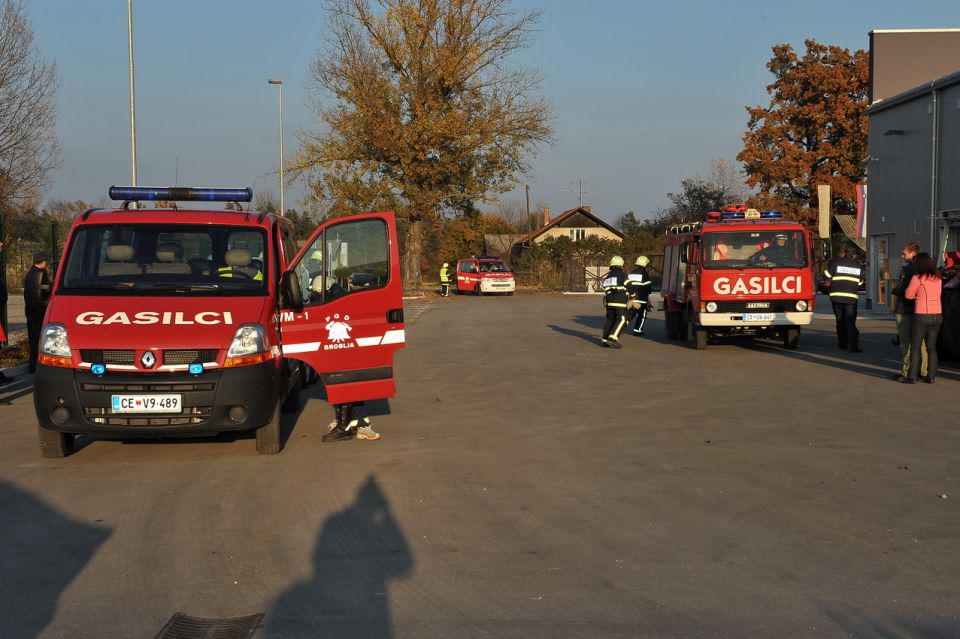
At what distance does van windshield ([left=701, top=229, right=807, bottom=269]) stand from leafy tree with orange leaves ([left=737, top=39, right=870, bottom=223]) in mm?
36028

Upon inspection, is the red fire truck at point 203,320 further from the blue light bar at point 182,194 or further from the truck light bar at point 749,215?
the truck light bar at point 749,215

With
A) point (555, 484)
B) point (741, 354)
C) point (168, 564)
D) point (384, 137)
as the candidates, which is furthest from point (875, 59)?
point (168, 564)

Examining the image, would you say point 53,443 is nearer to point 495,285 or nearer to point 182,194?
point 182,194

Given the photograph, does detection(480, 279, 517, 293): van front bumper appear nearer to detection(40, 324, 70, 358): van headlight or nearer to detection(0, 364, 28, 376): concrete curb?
detection(0, 364, 28, 376): concrete curb

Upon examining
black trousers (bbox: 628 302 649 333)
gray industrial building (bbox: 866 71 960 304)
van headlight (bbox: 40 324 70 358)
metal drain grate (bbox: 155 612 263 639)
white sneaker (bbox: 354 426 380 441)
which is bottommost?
metal drain grate (bbox: 155 612 263 639)

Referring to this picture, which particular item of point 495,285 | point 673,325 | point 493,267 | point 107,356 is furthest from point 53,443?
point 493,267

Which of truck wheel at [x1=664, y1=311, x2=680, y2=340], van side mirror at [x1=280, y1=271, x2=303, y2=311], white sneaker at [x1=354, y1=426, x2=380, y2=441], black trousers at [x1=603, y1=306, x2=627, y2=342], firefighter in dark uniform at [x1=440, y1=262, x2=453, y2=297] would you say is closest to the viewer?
van side mirror at [x1=280, y1=271, x2=303, y2=311]

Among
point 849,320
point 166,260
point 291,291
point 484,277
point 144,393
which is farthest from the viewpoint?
point 484,277

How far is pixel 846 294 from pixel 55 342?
13327 mm

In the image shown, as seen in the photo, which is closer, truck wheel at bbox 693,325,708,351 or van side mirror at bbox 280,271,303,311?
van side mirror at bbox 280,271,303,311

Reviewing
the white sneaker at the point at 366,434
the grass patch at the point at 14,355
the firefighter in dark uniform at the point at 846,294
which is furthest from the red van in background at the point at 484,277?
the white sneaker at the point at 366,434

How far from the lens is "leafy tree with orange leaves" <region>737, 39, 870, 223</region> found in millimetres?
52062

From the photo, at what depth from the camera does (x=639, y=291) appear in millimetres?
21125

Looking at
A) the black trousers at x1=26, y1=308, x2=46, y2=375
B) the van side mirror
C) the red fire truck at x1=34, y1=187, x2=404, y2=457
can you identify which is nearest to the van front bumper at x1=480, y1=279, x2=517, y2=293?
the black trousers at x1=26, y1=308, x2=46, y2=375
